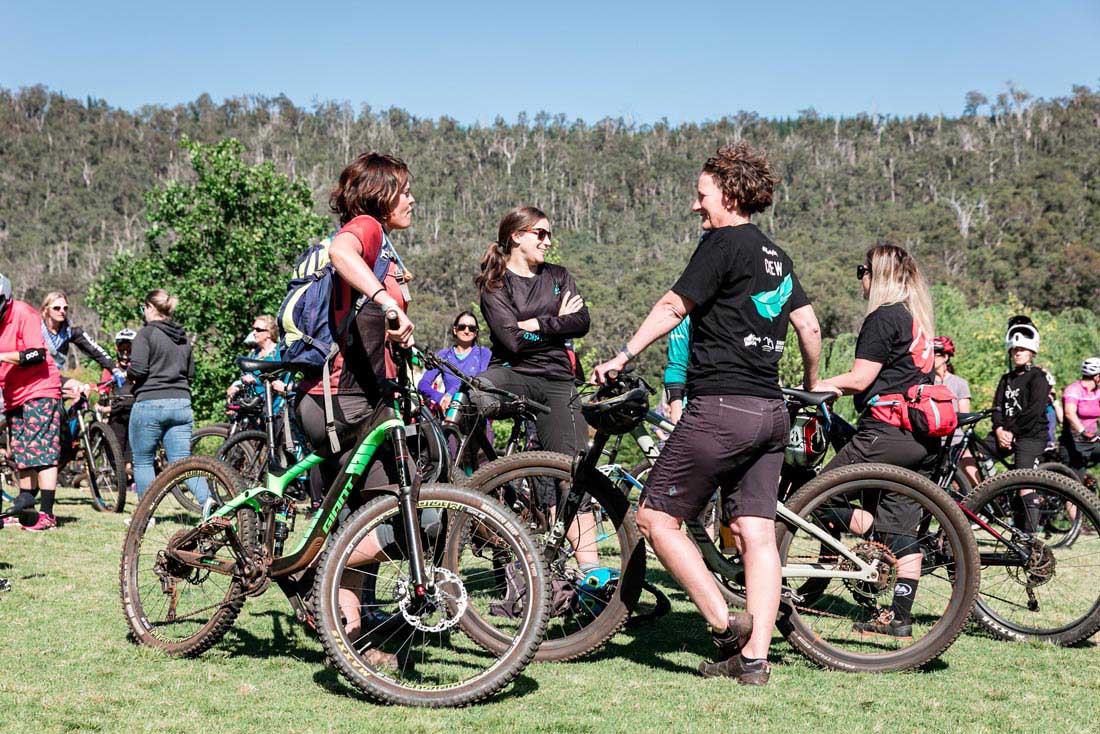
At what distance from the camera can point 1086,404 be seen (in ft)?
35.9

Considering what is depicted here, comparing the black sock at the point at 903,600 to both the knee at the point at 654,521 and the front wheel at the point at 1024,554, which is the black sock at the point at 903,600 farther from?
the knee at the point at 654,521

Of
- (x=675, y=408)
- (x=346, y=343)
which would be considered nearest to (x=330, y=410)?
(x=346, y=343)

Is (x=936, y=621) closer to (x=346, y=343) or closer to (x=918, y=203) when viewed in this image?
(x=346, y=343)

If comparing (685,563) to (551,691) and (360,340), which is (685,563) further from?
(360,340)

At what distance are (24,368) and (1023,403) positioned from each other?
28.3 feet

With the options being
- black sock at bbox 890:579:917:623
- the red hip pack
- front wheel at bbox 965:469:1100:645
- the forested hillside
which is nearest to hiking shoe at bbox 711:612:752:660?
black sock at bbox 890:579:917:623

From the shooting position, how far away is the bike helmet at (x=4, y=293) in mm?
6066

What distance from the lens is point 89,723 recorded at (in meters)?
3.36

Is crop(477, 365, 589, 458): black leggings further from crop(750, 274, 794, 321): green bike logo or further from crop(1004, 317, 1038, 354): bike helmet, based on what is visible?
crop(1004, 317, 1038, 354): bike helmet

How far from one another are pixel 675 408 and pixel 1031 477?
7.70 ft

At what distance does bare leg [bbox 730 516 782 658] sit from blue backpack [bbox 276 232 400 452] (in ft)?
5.43

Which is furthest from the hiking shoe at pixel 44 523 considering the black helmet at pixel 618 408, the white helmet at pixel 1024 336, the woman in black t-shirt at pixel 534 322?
the white helmet at pixel 1024 336

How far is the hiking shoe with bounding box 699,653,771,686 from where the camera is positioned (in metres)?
3.91

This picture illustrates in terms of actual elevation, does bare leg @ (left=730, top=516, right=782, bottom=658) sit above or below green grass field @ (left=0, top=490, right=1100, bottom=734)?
above
